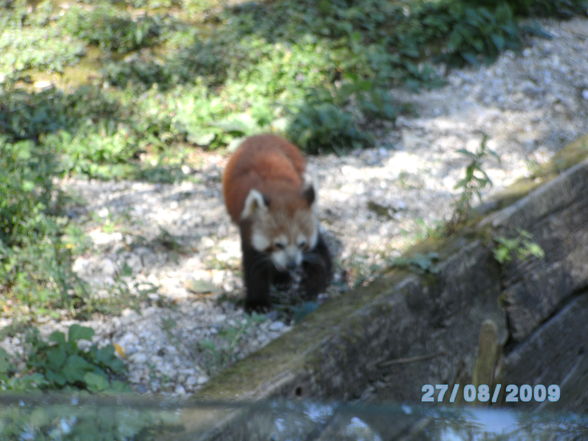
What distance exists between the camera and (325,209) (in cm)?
538

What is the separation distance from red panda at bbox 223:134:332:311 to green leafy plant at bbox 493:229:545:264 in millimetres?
1004

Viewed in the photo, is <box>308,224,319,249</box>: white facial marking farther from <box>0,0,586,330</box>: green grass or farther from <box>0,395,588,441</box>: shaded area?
<box>0,395,588,441</box>: shaded area

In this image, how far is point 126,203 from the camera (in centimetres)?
517

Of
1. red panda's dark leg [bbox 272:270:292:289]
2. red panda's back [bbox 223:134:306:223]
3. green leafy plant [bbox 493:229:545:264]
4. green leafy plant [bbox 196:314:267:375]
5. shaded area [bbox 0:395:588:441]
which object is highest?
shaded area [bbox 0:395:588:441]

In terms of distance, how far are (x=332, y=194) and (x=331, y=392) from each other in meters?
2.59

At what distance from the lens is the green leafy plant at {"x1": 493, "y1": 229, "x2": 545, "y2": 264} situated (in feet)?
13.8

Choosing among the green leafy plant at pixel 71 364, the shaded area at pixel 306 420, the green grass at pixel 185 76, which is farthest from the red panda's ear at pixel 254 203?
the shaded area at pixel 306 420

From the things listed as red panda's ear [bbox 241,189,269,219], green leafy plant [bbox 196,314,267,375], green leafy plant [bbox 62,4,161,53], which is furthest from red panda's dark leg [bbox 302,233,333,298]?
green leafy plant [bbox 62,4,161,53]

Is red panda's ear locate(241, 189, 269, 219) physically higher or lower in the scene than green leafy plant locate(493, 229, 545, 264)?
higher

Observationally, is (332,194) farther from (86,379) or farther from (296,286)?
(86,379)

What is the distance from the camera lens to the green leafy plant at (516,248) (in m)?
4.21

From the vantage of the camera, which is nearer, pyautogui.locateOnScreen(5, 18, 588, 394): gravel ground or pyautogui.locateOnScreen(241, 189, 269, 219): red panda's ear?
pyautogui.locateOnScreen(5, 18, 588, 394): gravel ground

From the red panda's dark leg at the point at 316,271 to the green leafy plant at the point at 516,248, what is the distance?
3.26 ft
